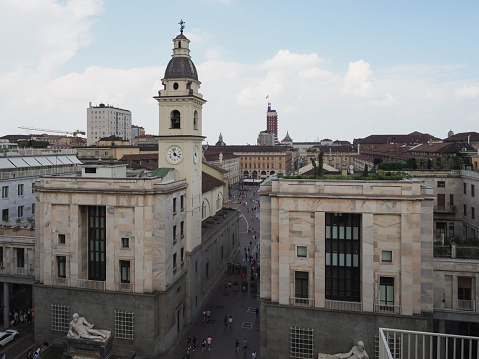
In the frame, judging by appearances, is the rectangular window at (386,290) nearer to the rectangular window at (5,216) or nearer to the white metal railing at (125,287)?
the white metal railing at (125,287)

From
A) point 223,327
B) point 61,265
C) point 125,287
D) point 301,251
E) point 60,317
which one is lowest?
point 223,327

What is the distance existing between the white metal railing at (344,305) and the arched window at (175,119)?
25.3m

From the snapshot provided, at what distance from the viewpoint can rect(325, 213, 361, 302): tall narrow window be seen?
32312mm

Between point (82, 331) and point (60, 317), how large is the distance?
3.36m

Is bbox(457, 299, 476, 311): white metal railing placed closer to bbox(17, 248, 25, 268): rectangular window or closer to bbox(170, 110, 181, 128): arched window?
bbox(170, 110, 181, 128): arched window

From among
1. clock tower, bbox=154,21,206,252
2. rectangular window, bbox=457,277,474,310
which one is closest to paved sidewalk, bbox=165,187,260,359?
clock tower, bbox=154,21,206,252

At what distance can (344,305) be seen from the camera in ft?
104

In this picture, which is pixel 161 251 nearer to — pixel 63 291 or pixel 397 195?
pixel 63 291

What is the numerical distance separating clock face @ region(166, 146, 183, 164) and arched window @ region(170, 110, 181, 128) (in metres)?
2.60

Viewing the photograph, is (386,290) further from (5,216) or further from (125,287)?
(5,216)

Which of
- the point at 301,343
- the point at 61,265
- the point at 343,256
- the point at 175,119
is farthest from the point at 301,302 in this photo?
the point at 175,119

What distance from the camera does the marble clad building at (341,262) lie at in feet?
101

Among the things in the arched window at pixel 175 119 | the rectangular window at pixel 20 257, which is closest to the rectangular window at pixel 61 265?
the rectangular window at pixel 20 257

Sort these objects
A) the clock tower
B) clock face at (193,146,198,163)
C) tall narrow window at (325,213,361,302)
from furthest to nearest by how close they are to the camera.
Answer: clock face at (193,146,198,163) → the clock tower → tall narrow window at (325,213,361,302)
